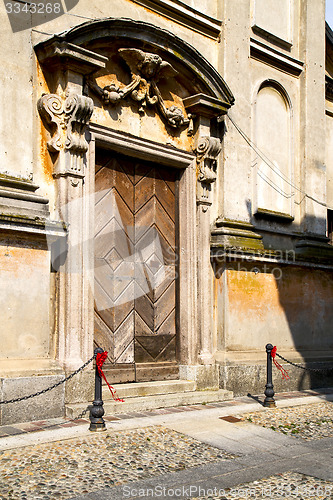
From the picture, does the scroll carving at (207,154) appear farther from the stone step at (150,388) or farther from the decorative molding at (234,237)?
the stone step at (150,388)

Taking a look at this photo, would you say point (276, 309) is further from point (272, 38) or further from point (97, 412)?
point (272, 38)

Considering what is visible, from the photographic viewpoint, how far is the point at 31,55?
7598 millimetres

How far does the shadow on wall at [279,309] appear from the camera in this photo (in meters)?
9.63

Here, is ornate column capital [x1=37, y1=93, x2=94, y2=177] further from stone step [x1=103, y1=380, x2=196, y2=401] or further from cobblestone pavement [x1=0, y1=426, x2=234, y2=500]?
cobblestone pavement [x1=0, y1=426, x2=234, y2=500]

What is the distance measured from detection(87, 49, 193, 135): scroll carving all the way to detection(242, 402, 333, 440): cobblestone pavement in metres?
4.38

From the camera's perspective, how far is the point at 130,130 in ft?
28.7

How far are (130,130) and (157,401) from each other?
3724mm

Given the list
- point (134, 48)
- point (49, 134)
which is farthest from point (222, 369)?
point (134, 48)

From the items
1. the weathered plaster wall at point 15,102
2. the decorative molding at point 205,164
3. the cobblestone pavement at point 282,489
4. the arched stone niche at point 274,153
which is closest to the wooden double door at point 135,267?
the decorative molding at point 205,164

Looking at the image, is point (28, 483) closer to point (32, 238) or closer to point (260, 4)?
point (32, 238)

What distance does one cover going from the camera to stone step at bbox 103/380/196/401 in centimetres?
813

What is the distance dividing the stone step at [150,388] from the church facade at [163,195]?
0.17m

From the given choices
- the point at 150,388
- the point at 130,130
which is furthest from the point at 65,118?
the point at 150,388

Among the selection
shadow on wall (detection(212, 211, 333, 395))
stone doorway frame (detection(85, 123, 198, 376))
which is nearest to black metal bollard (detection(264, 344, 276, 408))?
shadow on wall (detection(212, 211, 333, 395))
